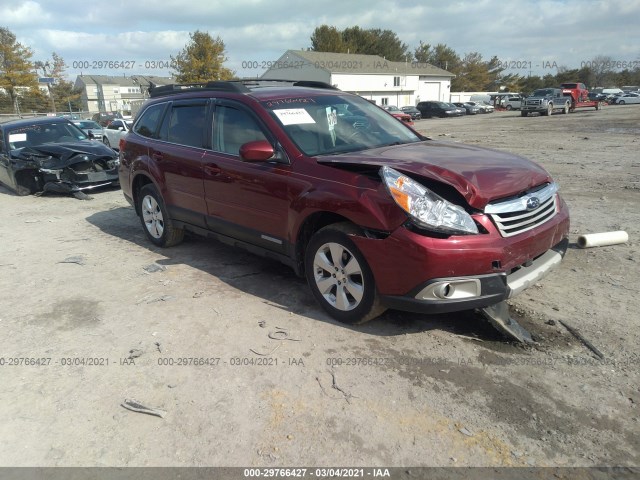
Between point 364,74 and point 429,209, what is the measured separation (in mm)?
57174

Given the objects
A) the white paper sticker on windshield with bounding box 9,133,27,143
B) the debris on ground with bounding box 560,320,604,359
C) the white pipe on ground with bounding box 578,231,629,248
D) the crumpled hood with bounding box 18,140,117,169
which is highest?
the white paper sticker on windshield with bounding box 9,133,27,143

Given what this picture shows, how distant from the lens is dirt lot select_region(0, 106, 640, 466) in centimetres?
254

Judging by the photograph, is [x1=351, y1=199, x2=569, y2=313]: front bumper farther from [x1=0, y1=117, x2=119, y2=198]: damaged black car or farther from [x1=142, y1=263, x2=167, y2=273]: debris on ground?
[x1=0, y1=117, x2=119, y2=198]: damaged black car

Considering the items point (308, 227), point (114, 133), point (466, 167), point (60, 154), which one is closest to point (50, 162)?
point (60, 154)

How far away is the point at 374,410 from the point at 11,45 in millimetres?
51318

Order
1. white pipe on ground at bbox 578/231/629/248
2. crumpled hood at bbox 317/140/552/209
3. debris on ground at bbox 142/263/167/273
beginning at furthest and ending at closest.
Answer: debris on ground at bbox 142/263/167/273 < white pipe on ground at bbox 578/231/629/248 < crumpled hood at bbox 317/140/552/209

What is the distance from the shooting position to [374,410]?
2811 mm

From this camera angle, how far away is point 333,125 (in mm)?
4398

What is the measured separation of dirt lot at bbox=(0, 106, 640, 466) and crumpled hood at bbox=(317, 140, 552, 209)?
110cm

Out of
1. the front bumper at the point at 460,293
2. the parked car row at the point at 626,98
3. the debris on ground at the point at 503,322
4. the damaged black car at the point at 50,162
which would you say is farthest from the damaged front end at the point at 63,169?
the parked car row at the point at 626,98

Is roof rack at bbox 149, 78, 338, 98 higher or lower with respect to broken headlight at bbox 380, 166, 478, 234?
higher

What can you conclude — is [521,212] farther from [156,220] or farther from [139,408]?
[156,220]

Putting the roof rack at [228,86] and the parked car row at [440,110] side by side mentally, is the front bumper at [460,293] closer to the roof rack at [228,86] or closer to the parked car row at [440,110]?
the roof rack at [228,86]

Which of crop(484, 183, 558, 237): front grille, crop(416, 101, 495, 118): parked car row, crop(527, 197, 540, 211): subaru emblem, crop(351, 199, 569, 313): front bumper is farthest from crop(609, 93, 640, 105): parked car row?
crop(351, 199, 569, 313): front bumper
